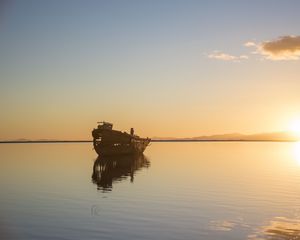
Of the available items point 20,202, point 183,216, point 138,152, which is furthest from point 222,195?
point 138,152

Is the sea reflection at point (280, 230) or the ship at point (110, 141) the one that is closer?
the sea reflection at point (280, 230)

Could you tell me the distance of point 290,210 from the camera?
Answer: 29.8 meters

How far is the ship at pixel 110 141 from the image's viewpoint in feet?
294

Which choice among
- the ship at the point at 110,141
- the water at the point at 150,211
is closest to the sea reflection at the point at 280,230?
the water at the point at 150,211

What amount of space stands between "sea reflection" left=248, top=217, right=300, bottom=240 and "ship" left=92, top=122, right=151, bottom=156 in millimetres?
66492

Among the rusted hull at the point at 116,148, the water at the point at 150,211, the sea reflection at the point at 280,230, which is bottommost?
the water at the point at 150,211

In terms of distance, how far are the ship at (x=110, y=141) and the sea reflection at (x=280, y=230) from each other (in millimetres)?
66492

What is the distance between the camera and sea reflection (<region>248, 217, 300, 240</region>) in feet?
68.7

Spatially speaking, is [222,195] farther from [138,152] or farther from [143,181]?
[138,152]

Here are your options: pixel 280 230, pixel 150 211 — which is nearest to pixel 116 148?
pixel 150 211

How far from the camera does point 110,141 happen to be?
9312 centimetres

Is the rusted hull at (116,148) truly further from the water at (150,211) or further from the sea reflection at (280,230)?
the sea reflection at (280,230)

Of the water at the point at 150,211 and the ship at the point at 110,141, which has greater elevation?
the ship at the point at 110,141

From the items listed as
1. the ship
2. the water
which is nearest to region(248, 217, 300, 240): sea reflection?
the water
